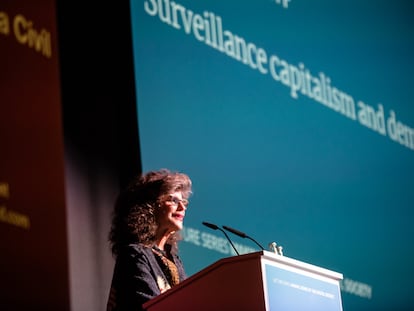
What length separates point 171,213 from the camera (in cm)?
327

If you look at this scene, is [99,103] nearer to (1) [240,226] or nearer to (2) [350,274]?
(1) [240,226]

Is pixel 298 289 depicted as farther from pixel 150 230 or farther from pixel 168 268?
pixel 150 230

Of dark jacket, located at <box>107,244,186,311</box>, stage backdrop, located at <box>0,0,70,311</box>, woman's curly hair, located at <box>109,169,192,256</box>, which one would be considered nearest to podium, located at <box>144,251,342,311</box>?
dark jacket, located at <box>107,244,186,311</box>

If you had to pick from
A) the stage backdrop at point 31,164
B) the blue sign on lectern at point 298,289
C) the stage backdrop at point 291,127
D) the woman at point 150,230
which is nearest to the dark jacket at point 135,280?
the woman at point 150,230

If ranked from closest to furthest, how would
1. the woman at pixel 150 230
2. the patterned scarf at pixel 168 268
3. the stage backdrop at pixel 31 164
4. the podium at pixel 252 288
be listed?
1. the podium at pixel 252 288
2. the woman at pixel 150 230
3. the patterned scarf at pixel 168 268
4. the stage backdrop at pixel 31 164

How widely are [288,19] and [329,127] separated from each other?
671mm

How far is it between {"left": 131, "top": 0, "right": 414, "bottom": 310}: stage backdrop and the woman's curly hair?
73 cm

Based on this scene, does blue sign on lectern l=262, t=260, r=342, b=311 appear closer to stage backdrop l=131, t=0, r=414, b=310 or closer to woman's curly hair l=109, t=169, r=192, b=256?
woman's curly hair l=109, t=169, r=192, b=256

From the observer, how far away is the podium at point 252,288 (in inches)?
96.5

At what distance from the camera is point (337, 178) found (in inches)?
184

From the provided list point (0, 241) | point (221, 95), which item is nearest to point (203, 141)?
point (221, 95)

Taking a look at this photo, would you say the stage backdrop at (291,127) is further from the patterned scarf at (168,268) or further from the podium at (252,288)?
the podium at (252,288)

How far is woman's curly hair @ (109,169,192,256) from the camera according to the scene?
3217 mm

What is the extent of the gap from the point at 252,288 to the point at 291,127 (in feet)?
7.41
